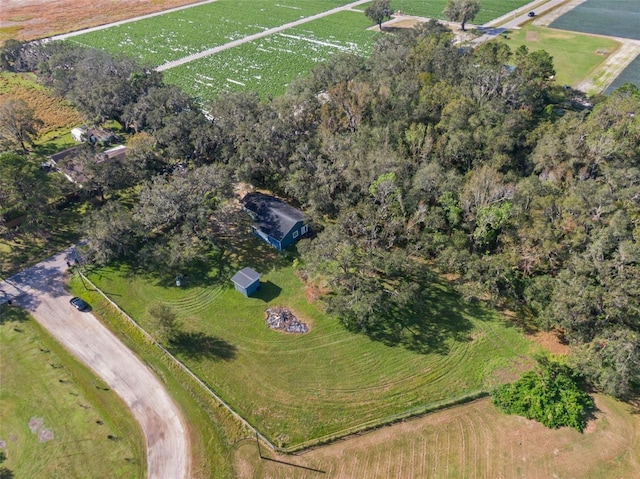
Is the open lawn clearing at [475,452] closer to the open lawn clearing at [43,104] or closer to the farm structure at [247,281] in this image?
the farm structure at [247,281]

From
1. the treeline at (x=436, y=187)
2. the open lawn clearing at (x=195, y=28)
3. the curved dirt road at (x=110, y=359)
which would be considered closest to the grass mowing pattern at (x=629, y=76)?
the treeline at (x=436, y=187)

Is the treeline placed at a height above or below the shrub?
above

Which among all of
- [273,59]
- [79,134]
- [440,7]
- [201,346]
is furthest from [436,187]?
[440,7]

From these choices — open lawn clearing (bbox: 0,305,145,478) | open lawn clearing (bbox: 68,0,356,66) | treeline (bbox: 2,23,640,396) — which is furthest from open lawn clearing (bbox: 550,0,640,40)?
open lawn clearing (bbox: 0,305,145,478)

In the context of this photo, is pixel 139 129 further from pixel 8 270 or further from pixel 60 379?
pixel 60 379

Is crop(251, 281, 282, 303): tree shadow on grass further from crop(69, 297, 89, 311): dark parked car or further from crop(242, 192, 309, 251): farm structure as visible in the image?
crop(69, 297, 89, 311): dark parked car

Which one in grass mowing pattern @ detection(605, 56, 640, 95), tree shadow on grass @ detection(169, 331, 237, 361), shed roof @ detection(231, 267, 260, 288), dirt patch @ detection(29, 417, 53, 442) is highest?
grass mowing pattern @ detection(605, 56, 640, 95)
